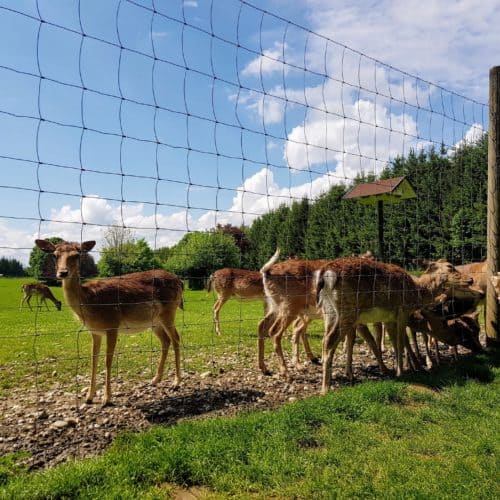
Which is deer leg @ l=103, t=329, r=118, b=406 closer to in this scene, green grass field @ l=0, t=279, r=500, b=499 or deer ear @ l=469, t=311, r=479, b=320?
green grass field @ l=0, t=279, r=500, b=499

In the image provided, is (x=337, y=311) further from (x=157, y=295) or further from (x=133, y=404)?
(x=133, y=404)

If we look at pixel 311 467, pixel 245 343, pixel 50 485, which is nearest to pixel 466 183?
pixel 245 343

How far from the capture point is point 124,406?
515cm

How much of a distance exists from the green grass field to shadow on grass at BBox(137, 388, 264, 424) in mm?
469

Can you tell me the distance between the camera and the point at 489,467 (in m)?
3.47

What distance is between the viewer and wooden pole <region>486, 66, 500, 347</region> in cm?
784

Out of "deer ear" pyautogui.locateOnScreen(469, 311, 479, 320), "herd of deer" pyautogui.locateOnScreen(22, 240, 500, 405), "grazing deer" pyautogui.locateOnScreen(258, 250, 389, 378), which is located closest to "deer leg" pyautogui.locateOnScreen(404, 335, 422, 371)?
"herd of deer" pyautogui.locateOnScreen(22, 240, 500, 405)

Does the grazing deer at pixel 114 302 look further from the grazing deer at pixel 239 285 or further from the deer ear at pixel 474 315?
the grazing deer at pixel 239 285

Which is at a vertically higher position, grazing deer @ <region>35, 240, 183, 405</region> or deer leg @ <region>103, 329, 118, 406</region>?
grazing deer @ <region>35, 240, 183, 405</region>

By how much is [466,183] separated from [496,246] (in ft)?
40.5

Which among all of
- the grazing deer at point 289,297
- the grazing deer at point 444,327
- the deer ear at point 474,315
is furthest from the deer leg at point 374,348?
the deer ear at point 474,315

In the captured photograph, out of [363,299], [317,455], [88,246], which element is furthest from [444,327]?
[88,246]

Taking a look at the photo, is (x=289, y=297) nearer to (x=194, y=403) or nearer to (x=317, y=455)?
(x=194, y=403)

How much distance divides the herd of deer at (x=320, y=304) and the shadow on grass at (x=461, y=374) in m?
0.58
